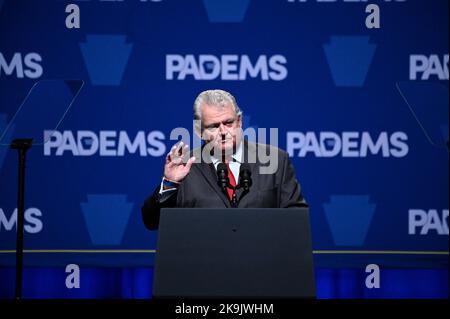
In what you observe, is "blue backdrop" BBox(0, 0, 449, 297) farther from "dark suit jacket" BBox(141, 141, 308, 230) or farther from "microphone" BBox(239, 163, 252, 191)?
"microphone" BBox(239, 163, 252, 191)

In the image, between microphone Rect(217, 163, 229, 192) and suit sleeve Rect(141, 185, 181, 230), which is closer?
microphone Rect(217, 163, 229, 192)

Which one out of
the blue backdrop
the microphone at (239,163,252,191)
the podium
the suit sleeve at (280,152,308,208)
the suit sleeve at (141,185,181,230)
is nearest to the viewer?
the podium

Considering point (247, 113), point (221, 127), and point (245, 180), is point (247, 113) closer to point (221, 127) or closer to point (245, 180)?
point (221, 127)

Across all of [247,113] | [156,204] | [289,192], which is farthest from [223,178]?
[247,113]

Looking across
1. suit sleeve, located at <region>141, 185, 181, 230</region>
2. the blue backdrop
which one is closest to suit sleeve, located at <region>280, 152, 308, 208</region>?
suit sleeve, located at <region>141, 185, 181, 230</region>

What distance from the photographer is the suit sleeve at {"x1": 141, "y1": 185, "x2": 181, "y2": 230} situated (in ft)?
8.16

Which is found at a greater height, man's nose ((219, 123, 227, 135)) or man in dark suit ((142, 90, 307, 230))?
man's nose ((219, 123, 227, 135))

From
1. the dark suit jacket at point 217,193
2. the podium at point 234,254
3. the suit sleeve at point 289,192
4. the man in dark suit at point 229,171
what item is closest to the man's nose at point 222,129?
the man in dark suit at point 229,171

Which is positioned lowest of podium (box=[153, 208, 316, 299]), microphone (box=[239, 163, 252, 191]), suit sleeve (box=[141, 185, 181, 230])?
podium (box=[153, 208, 316, 299])

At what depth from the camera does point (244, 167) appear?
213 cm

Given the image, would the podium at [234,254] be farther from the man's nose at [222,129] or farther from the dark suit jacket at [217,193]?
the man's nose at [222,129]

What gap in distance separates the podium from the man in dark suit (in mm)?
756
